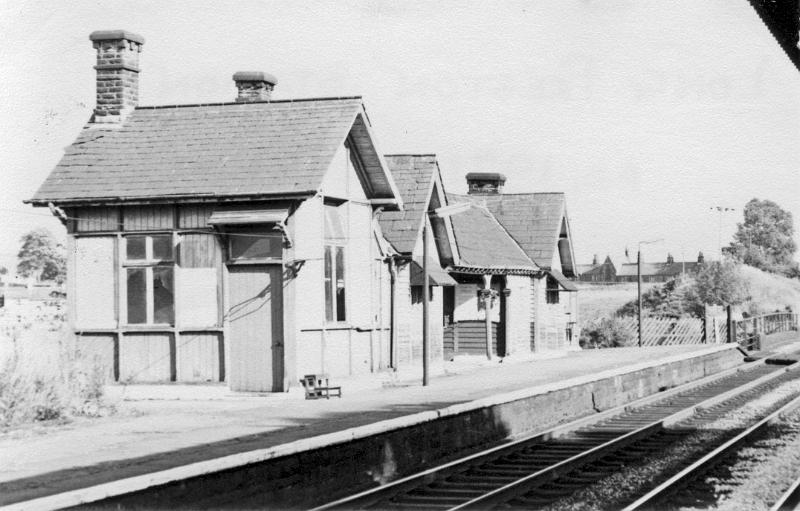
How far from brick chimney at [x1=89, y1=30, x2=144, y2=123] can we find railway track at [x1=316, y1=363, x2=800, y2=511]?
11.2m

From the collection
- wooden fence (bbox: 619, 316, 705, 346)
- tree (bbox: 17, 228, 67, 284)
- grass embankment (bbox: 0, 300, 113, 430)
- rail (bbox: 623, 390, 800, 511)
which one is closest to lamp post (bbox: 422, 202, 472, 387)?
grass embankment (bbox: 0, 300, 113, 430)

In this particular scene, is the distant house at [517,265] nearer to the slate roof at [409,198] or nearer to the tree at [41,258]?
the slate roof at [409,198]

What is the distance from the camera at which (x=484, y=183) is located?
4112 centimetres

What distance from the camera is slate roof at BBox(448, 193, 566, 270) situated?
119ft

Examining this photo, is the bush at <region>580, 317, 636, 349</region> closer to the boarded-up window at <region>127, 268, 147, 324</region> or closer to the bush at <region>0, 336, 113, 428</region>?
the boarded-up window at <region>127, 268, 147, 324</region>

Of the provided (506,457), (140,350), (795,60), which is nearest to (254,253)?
(140,350)

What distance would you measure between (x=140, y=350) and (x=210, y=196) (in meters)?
3.11

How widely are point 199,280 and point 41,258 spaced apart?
40.4 ft

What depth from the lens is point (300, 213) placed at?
19.8m

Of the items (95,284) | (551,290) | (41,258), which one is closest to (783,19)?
(95,284)

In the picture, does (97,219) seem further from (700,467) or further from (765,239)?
(765,239)

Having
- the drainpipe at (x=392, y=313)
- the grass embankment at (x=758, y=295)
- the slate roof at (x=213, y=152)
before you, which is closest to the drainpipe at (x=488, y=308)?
the drainpipe at (x=392, y=313)

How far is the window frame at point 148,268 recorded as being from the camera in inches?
791

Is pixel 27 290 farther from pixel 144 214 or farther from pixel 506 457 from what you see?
pixel 506 457
